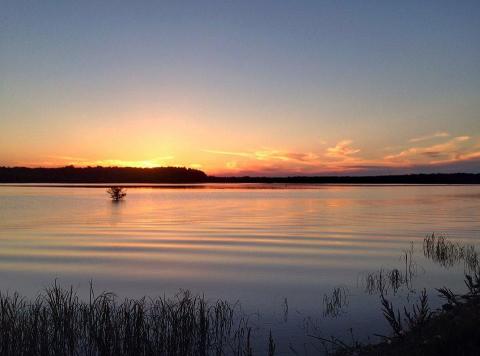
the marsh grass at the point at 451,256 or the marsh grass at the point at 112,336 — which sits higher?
the marsh grass at the point at 112,336

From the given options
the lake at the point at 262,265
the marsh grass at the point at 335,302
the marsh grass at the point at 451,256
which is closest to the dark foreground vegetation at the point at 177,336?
the lake at the point at 262,265

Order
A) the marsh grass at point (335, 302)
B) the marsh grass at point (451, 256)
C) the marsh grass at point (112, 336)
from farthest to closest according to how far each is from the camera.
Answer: the marsh grass at point (451, 256), the marsh grass at point (335, 302), the marsh grass at point (112, 336)

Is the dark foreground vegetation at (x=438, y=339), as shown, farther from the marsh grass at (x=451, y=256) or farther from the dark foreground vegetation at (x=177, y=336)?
the marsh grass at (x=451, y=256)

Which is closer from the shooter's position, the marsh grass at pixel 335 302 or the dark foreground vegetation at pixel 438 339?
the dark foreground vegetation at pixel 438 339

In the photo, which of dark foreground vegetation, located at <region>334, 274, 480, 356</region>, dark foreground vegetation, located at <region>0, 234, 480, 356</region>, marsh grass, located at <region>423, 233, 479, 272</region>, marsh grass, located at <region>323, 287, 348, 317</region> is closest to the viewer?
dark foreground vegetation, located at <region>334, 274, 480, 356</region>

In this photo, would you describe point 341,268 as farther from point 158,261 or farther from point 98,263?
point 98,263

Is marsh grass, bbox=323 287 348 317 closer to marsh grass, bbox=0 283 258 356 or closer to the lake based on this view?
the lake

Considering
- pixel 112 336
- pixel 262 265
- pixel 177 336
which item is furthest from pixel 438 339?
pixel 262 265

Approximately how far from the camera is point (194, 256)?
19672mm

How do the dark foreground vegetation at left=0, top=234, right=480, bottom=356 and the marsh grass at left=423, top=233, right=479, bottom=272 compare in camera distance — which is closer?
the dark foreground vegetation at left=0, top=234, right=480, bottom=356

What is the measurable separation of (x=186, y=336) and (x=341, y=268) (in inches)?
385

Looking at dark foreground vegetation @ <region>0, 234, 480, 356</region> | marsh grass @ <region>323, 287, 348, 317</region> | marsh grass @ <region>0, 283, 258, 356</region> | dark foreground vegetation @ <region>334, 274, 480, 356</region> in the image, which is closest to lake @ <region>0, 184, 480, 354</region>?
marsh grass @ <region>323, 287, 348, 317</region>

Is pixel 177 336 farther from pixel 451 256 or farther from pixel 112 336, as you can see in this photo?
pixel 451 256

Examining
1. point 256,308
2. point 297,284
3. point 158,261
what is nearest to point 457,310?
point 256,308
